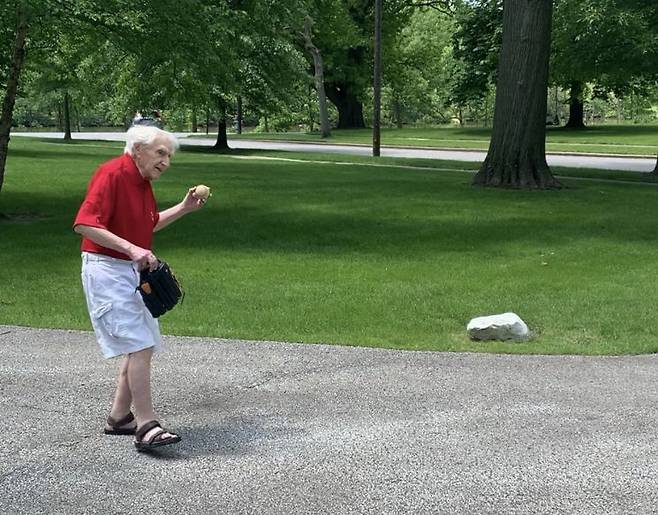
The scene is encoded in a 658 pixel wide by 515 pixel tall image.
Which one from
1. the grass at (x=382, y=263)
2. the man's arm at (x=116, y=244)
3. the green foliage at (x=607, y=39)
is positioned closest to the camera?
the man's arm at (x=116, y=244)

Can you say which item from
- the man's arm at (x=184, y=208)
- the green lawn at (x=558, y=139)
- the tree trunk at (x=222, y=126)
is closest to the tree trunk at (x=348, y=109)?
the green lawn at (x=558, y=139)

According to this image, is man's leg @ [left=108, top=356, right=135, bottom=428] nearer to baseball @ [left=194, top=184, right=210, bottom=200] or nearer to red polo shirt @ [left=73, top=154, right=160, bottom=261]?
red polo shirt @ [left=73, top=154, right=160, bottom=261]

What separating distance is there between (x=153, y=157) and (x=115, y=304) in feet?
2.50

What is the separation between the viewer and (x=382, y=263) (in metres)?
10.5

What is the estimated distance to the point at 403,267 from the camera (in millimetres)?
10203

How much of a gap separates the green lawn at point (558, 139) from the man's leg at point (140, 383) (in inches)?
1240

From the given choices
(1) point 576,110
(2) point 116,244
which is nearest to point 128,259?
(2) point 116,244

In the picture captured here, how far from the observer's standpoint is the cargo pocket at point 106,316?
4.28 meters

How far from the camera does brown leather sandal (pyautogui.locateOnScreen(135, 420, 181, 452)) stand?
433cm

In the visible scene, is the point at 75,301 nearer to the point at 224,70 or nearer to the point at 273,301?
the point at 273,301

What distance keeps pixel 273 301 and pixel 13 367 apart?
293cm

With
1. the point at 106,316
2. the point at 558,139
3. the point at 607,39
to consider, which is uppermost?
the point at 607,39

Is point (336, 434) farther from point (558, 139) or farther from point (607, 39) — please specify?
point (558, 139)

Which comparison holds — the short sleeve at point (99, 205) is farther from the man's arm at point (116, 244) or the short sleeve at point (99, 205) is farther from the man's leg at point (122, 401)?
the man's leg at point (122, 401)
